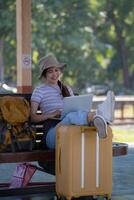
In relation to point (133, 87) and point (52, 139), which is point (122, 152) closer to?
point (52, 139)

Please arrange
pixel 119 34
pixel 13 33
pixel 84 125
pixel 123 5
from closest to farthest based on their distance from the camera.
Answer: pixel 84 125 < pixel 13 33 < pixel 123 5 < pixel 119 34

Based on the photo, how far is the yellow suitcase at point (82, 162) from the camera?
6238mm

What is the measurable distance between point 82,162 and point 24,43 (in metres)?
2.86

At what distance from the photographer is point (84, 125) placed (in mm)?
6277

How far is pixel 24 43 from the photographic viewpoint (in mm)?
8727

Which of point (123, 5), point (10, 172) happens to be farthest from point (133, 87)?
point (10, 172)

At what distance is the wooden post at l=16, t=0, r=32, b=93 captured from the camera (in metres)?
8.71

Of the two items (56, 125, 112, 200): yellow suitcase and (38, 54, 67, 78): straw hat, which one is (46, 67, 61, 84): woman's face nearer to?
(38, 54, 67, 78): straw hat

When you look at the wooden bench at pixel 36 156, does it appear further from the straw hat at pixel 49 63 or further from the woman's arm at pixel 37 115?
the straw hat at pixel 49 63

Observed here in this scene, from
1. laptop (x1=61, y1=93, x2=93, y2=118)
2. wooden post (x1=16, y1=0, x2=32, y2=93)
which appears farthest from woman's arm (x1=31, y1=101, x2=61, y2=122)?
wooden post (x1=16, y1=0, x2=32, y2=93)

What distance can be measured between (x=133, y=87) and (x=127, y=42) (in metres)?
5.87

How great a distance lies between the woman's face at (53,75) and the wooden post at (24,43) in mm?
Result: 1612

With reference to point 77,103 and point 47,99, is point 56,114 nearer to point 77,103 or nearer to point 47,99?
point 47,99

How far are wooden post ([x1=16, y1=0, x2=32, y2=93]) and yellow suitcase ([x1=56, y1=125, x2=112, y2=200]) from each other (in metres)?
2.48
